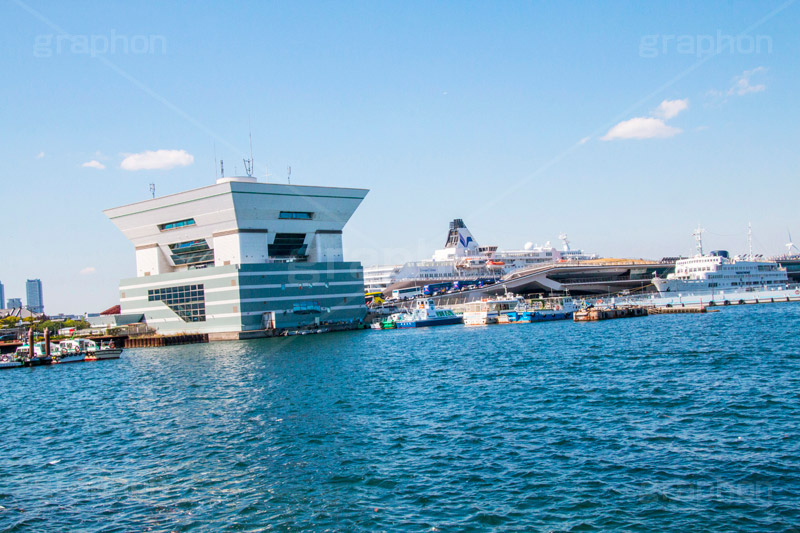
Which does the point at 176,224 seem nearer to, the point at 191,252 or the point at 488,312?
the point at 191,252

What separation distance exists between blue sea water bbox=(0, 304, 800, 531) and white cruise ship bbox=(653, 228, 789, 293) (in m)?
86.7

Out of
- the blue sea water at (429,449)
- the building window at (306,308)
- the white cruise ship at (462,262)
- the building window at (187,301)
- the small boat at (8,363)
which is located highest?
the white cruise ship at (462,262)

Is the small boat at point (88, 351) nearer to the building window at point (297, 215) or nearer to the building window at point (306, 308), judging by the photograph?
the building window at point (306, 308)

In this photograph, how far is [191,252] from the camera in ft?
299

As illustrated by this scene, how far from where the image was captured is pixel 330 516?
1439cm

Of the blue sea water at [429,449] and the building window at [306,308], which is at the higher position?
the building window at [306,308]

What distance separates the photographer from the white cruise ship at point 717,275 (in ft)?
395

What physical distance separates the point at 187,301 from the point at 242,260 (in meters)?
10.3

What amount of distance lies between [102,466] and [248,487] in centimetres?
594

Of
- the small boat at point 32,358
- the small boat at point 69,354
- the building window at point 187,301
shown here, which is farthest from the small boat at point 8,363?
the building window at point 187,301

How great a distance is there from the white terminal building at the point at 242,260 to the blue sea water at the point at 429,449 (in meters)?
42.0

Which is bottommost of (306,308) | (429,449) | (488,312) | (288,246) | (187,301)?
(429,449)

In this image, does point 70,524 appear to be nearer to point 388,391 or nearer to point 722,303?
point 388,391

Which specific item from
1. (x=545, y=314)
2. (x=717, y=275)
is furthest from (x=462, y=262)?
(x=545, y=314)
